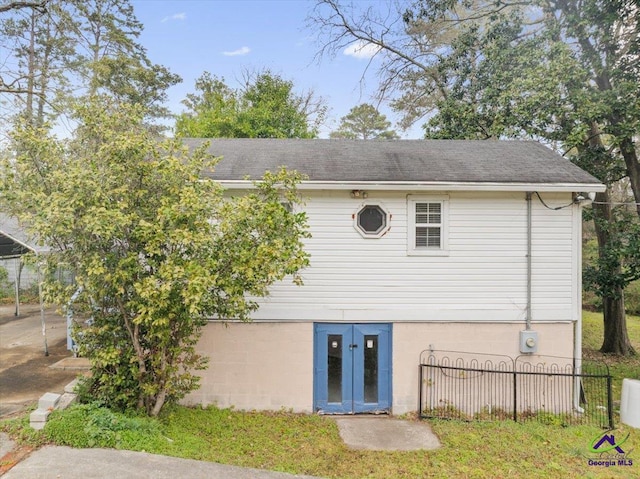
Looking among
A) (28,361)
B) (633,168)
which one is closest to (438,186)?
(633,168)

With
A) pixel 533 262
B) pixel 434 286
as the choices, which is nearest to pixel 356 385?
pixel 434 286

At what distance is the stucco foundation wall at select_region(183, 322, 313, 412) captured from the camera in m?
7.54

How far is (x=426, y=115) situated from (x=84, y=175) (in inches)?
636

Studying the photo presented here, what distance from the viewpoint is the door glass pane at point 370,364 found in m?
7.70

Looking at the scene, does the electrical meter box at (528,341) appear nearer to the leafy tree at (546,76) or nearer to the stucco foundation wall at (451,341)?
the stucco foundation wall at (451,341)

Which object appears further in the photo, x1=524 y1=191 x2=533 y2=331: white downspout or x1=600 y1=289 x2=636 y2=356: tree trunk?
x1=600 y1=289 x2=636 y2=356: tree trunk

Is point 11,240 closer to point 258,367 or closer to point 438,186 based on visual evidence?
point 258,367

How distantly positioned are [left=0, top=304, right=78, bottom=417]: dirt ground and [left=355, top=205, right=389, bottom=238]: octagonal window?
6259 millimetres

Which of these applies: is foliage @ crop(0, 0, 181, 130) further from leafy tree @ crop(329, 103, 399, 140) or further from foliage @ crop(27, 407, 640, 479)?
leafy tree @ crop(329, 103, 399, 140)

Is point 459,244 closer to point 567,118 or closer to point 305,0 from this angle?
point 567,118

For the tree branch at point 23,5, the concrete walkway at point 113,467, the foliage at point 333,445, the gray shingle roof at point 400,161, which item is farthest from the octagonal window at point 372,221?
the tree branch at point 23,5

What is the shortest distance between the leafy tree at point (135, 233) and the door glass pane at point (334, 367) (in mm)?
2297

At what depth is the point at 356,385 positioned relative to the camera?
770 cm

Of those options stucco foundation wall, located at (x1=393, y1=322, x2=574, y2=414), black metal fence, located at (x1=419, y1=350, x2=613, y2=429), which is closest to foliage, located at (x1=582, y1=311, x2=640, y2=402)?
black metal fence, located at (x1=419, y1=350, x2=613, y2=429)
